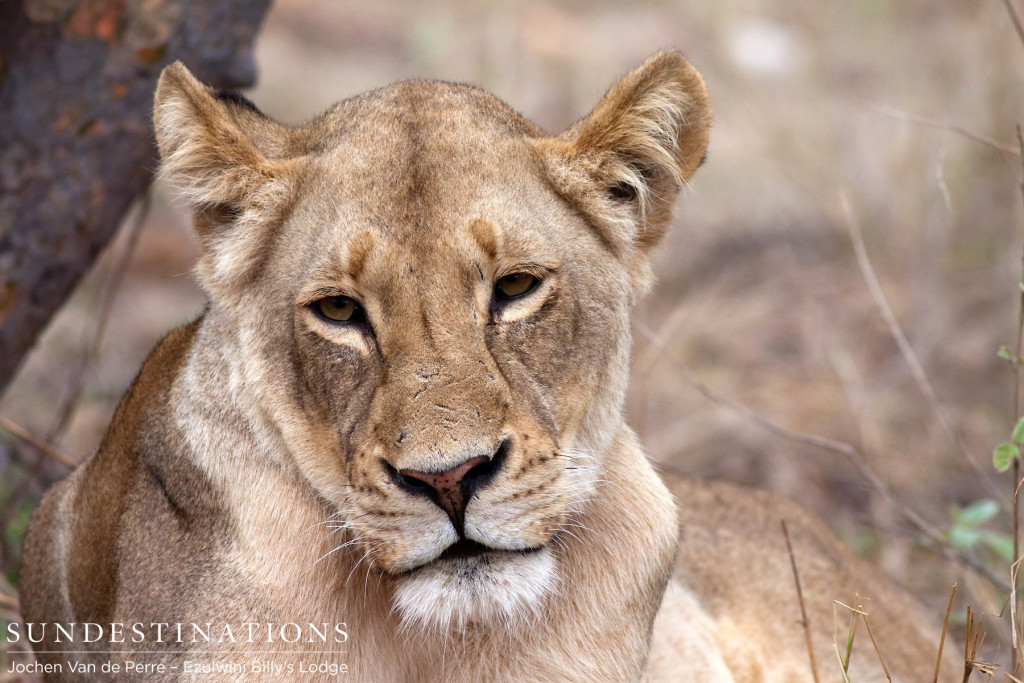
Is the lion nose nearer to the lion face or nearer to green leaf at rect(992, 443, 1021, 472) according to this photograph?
the lion face

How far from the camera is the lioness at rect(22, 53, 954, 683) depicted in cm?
269

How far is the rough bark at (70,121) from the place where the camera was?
4066mm

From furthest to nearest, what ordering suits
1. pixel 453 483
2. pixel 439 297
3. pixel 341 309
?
pixel 341 309 < pixel 439 297 < pixel 453 483

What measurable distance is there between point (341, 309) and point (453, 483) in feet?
2.05

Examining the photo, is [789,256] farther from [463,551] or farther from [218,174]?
[463,551]

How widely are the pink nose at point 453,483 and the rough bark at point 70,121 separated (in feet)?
7.57

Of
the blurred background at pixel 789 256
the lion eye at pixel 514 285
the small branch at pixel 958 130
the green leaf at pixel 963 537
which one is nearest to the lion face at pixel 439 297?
the lion eye at pixel 514 285

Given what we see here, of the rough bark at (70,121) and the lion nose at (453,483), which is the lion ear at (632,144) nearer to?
the lion nose at (453,483)

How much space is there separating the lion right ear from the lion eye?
0.65m

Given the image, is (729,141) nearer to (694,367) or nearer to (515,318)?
(694,367)

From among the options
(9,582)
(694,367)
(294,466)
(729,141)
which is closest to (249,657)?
(294,466)

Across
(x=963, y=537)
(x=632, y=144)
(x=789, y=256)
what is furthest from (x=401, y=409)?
(x=789, y=256)

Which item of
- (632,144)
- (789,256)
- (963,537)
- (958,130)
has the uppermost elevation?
(789,256)

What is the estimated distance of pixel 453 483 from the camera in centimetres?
251
